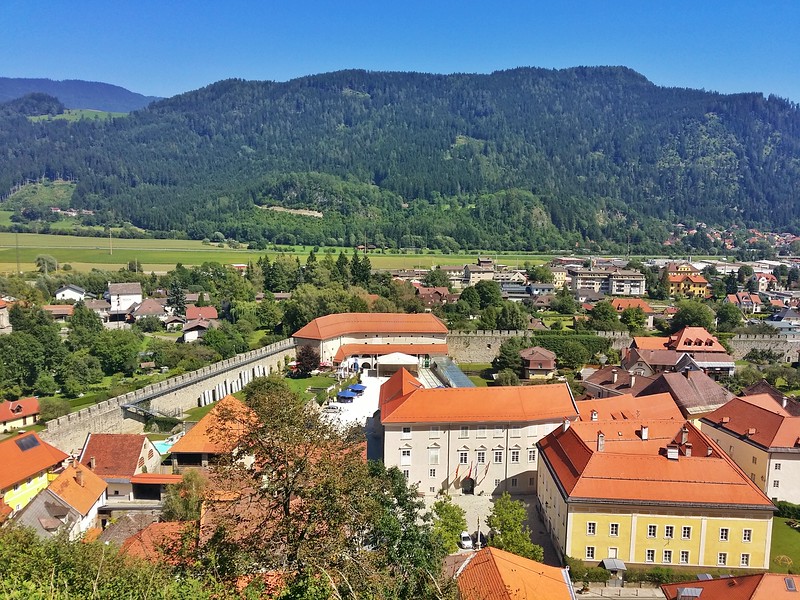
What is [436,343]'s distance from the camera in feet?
162

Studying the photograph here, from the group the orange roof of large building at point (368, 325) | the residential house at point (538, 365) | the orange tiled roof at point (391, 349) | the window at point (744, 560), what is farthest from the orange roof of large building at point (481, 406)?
the orange roof of large building at point (368, 325)

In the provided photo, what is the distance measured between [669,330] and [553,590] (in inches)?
1960

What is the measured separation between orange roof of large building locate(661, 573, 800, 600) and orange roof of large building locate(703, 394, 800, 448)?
10.4 metres

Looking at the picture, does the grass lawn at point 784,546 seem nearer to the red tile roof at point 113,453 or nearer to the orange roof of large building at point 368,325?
the red tile roof at point 113,453

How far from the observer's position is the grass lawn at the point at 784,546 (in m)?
18.5

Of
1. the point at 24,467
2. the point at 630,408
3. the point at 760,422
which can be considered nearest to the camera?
the point at 24,467

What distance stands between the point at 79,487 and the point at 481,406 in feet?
50.0

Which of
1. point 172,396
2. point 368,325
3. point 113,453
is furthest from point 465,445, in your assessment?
point 368,325

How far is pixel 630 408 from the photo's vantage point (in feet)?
86.5

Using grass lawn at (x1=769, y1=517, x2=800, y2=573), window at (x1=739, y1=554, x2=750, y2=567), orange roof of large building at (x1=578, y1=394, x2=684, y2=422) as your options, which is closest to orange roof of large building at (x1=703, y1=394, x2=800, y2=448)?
orange roof of large building at (x1=578, y1=394, x2=684, y2=422)

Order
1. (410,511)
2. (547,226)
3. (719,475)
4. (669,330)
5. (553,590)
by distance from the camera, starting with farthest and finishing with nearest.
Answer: (547,226) → (669,330) → (719,475) → (410,511) → (553,590)

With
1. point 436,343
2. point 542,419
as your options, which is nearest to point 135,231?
point 436,343

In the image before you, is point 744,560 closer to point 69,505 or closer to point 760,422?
point 760,422

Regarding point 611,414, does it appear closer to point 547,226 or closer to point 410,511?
point 410,511
